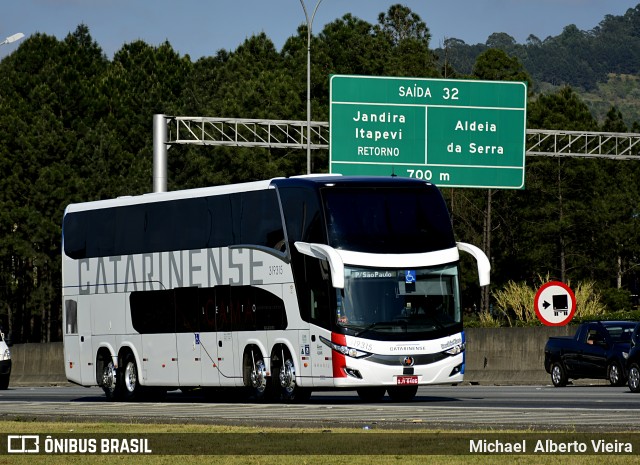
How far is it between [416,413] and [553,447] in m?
6.50

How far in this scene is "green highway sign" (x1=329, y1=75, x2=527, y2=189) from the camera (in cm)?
4400

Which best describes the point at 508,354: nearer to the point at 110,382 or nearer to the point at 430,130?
the point at 430,130

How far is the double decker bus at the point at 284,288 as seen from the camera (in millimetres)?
26469

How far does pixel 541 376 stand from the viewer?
4025 cm

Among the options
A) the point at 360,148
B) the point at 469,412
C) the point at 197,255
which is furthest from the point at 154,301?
the point at 360,148

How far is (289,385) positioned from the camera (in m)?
27.6

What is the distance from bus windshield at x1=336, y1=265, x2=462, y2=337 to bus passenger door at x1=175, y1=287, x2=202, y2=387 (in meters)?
4.58

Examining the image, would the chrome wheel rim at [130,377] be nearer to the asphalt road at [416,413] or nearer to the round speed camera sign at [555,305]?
the asphalt road at [416,413]

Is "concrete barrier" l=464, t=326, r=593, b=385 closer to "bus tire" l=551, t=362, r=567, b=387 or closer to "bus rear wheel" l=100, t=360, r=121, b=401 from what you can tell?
"bus tire" l=551, t=362, r=567, b=387

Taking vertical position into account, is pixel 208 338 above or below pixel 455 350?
above

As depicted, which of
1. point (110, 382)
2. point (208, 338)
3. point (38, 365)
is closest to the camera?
point (208, 338)

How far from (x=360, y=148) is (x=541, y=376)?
8.45 m

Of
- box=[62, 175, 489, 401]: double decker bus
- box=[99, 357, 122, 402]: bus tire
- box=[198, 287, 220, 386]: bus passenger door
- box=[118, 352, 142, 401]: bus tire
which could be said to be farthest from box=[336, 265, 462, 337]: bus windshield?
box=[99, 357, 122, 402]: bus tire

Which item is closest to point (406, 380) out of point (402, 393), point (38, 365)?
point (402, 393)
